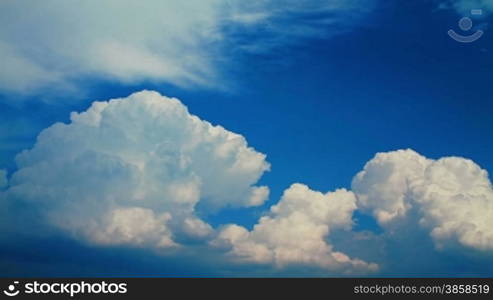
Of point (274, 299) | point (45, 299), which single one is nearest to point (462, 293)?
point (274, 299)

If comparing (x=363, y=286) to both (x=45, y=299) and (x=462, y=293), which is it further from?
(x=45, y=299)

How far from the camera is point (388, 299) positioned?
47.2 feet

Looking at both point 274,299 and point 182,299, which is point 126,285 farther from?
point 274,299

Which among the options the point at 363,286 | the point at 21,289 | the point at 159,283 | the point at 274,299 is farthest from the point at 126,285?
the point at 363,286

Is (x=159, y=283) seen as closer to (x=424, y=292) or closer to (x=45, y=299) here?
(x=45, y=299)

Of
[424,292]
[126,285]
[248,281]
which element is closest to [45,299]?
[126,285]

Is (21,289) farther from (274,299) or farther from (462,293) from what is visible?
(462,293)

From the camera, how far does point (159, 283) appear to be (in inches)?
551

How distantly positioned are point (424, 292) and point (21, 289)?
12.8 metres

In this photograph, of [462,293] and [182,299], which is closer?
[182,299]

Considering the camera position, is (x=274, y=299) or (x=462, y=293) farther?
(x=462, y=293)

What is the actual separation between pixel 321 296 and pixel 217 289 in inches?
130

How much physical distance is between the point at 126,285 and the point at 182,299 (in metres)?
1.80

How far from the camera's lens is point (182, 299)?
1371 cm
